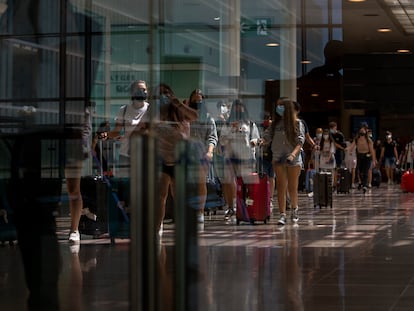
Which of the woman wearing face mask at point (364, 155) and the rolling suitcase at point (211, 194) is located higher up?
the woman wearing face mask at point (364, 155)

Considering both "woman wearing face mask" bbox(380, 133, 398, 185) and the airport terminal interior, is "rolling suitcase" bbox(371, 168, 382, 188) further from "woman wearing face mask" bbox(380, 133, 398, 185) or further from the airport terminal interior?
the airport terminal interior

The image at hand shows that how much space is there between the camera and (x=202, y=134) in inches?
241

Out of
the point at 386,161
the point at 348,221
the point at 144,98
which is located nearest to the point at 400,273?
the point at 144,98

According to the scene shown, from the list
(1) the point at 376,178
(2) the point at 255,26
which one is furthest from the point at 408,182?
(2) the point at 255,26

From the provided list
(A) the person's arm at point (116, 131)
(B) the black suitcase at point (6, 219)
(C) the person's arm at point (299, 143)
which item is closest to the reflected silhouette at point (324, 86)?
(C) the person's arm at point (299, 143)

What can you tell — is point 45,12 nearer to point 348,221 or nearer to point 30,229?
point 30,229

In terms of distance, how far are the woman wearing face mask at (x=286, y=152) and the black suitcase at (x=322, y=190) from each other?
11.1ft

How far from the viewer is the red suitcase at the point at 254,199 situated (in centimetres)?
1210

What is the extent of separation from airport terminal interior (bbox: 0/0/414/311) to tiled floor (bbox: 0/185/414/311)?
0.7 inches

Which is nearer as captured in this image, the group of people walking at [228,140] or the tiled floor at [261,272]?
the group of people walking at [228,140]

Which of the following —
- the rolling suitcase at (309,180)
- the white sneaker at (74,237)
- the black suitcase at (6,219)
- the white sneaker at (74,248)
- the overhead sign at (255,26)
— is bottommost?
the white sneaker at (74,248)

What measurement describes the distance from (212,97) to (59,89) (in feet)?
5.32

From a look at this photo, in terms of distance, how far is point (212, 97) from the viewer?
6492mm

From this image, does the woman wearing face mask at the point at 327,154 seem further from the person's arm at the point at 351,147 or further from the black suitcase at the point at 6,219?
the black suitcase at the point at 6,219
